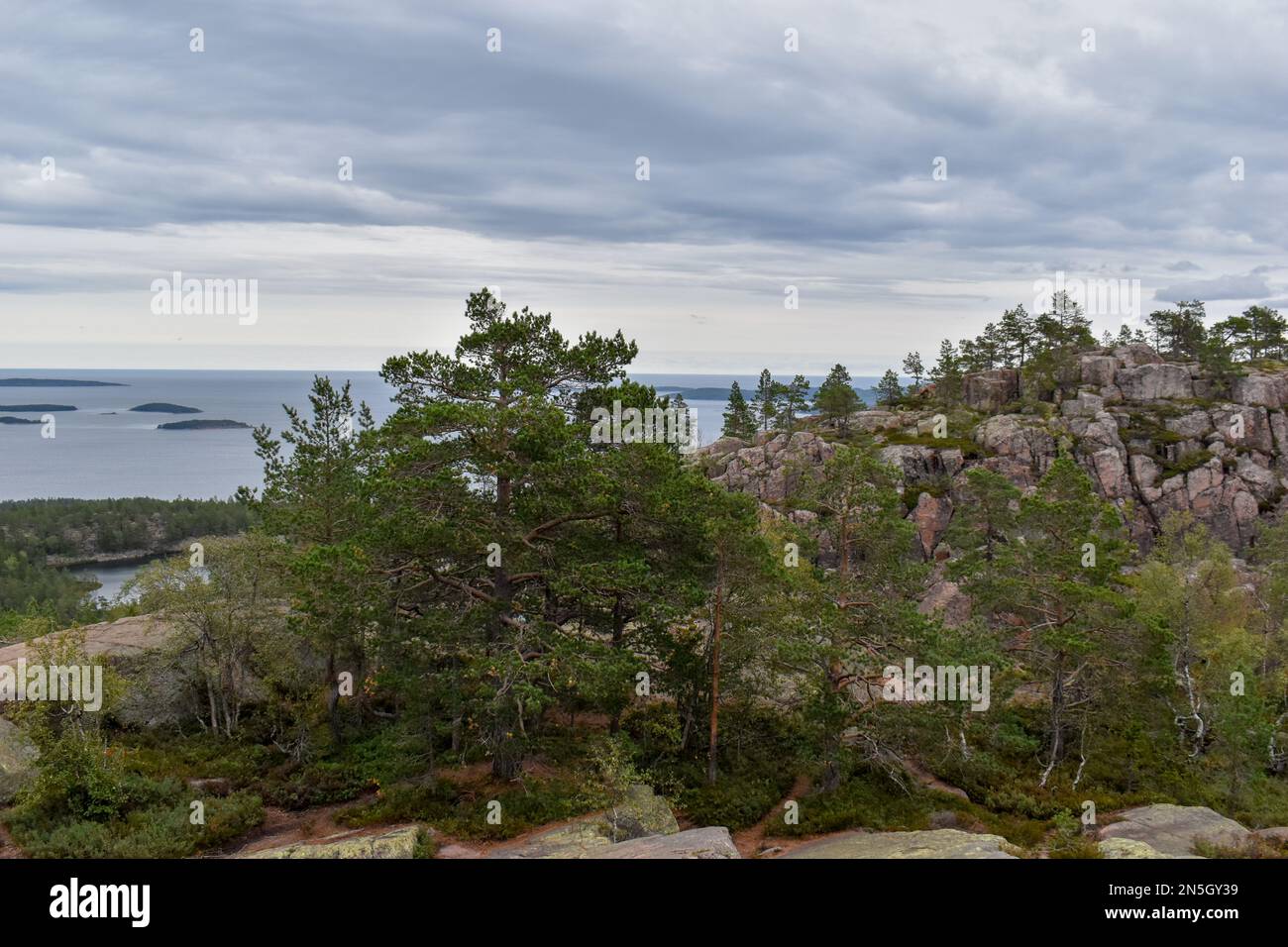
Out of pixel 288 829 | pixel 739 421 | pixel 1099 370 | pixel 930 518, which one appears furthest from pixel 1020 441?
pixel 288 829

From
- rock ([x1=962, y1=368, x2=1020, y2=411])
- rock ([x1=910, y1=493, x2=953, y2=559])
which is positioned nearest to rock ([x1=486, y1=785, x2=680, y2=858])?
rock ([x1=910, y1=493, x2=953, y2=559])

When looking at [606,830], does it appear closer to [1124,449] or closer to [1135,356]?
[1124,449]

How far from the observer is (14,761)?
2031 cm

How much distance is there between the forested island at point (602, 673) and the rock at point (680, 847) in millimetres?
105

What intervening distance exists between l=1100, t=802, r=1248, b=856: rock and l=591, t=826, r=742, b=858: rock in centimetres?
863

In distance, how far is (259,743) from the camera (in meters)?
25.2

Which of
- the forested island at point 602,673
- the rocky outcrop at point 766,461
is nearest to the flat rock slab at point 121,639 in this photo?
the forested island at point 602,673

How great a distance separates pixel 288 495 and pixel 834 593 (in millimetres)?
18537

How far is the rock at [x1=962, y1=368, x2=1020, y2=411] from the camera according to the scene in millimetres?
80125

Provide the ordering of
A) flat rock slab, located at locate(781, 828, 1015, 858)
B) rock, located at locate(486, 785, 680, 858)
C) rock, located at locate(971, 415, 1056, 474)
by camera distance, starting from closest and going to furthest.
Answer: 1. flat rock slab, located at locate(781, 828, 1015, 858)
2. rock, located at locate(486, 785, 680, 858)
3. rock, located at locate(971, 415, 1056, 474)

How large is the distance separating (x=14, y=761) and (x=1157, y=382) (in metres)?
87.1

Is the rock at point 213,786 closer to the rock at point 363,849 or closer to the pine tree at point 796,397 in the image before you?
the rock at point 363,849

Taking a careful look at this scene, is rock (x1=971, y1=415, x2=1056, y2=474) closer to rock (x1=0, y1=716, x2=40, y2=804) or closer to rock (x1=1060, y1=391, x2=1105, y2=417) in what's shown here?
rock (x1=1060, y1=391, x2=1105, y2=417)
